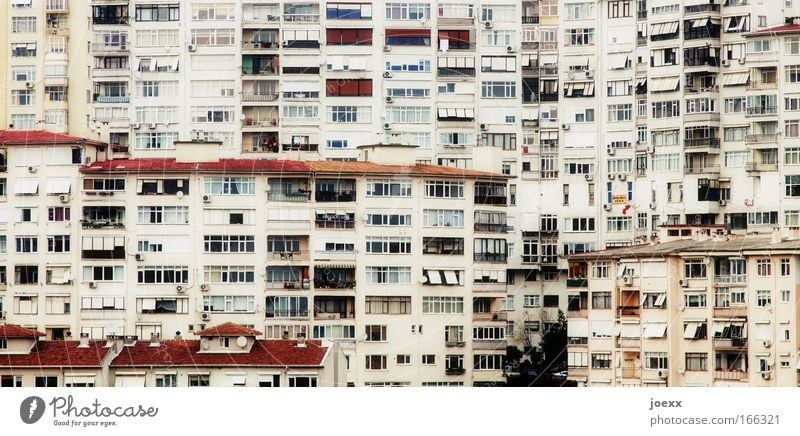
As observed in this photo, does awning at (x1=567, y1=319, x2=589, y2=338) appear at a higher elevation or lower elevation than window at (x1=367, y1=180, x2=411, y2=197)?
lower

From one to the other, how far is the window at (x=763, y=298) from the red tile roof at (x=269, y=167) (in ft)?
3.98

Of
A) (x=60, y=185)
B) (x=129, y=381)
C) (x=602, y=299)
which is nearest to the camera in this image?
(x=129, y=381)

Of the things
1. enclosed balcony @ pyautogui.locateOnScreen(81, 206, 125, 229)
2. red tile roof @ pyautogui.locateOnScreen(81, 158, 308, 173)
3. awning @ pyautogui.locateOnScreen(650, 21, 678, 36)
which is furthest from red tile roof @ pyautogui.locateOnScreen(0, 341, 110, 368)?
awning @ pyautogui.locateOnScreen(650, 21, 678, 36)

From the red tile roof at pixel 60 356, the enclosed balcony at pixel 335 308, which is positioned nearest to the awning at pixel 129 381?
the red tile roof at pixel 60 356

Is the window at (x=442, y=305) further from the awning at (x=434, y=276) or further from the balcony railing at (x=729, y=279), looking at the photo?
the balcony railing at (x=729, y=279)

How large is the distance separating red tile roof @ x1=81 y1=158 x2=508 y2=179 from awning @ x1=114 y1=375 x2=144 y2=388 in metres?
0.81

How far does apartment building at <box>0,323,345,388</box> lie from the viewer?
45.0 feet

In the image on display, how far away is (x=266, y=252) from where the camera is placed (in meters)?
13.8

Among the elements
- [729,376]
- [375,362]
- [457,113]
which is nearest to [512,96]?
[457,113]

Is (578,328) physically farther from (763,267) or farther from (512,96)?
(512,96)

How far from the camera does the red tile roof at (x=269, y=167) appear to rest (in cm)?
1382
